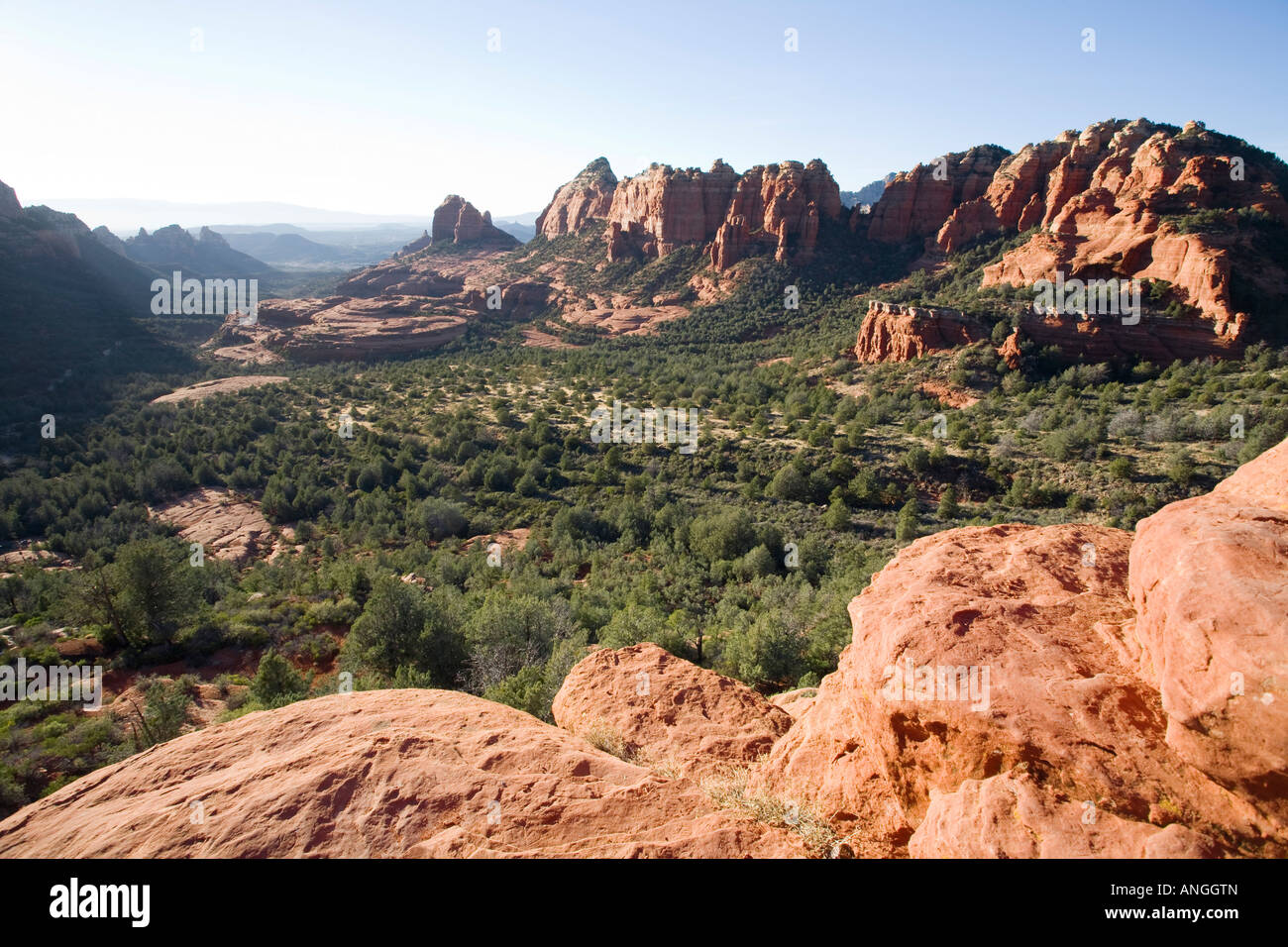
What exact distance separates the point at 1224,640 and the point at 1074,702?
4.21 feet

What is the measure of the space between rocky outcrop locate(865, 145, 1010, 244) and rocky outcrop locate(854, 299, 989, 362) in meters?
32.7

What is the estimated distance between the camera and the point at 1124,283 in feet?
144

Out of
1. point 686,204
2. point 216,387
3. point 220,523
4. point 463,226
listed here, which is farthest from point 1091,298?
point 463,226

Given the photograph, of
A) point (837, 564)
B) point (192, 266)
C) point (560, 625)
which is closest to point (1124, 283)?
point (837, 564)

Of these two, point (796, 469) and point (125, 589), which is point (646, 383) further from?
point (125, 589)

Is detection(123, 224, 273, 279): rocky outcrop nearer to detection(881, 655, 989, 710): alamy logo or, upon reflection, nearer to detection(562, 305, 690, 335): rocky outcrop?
detection(562, 305, 690, 335): rocky outcrop

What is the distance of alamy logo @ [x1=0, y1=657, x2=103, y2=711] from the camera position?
50.7 ft

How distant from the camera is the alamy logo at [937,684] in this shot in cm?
550

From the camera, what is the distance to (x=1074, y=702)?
5102 mm

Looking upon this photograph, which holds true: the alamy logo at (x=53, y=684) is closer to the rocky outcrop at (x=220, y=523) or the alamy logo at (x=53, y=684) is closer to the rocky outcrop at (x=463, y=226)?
the rocky outcrop at (x=220, y=523)

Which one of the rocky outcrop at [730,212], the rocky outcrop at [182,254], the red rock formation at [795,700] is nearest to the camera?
the red rock formation at [795,700]
